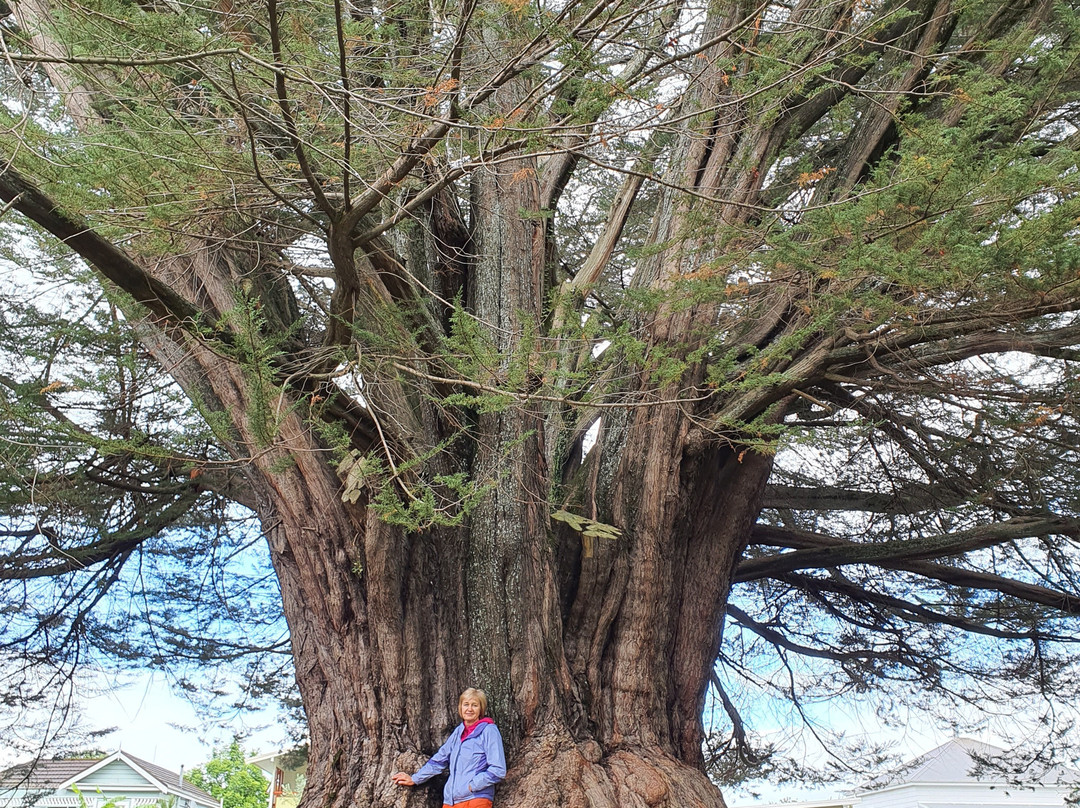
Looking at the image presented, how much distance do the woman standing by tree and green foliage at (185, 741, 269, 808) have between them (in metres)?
24.3

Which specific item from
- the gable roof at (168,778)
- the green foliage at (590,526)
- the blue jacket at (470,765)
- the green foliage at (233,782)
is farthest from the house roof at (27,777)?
the green foliage at (233,782)

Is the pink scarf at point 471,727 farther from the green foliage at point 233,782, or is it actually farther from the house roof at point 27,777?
the green foliage at point 233,782

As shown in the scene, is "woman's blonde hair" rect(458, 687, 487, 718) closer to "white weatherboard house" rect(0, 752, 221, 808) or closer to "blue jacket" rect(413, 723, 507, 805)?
"blue jacket" rect(413, 723, 507, 805)

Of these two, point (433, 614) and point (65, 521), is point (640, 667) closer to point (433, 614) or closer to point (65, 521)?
point (433, 614)

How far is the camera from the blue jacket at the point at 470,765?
3744 millimetres

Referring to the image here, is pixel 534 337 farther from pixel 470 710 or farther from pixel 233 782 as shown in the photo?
pixel 233 782

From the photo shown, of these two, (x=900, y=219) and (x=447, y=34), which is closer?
(x=900, y=219)

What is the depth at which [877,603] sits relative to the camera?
662 cm

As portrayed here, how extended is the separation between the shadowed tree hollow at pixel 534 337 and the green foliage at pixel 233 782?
2182 centimetres

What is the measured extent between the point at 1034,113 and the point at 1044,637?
401 centimetres

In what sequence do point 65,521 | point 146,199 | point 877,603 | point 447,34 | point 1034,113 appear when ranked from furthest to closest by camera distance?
point 877,603 < point 65,521 < point 1034,113 < point 447,34 < point 146,199

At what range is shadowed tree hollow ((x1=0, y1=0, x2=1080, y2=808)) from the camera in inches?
123

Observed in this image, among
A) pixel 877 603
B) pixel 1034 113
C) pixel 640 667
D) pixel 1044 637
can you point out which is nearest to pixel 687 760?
pixel 640 667

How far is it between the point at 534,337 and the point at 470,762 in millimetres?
2014
